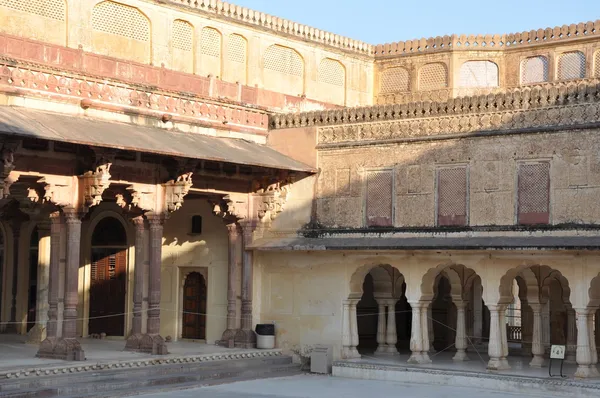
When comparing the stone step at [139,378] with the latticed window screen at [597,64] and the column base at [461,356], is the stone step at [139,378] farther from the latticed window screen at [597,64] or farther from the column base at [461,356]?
the latticed window screen at [597,64]

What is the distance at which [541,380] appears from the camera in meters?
15.9

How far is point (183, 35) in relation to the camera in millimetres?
20406

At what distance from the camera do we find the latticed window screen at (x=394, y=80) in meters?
23.6

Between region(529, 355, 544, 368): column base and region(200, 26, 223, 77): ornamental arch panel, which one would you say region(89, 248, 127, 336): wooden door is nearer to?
region(200, 26, 223, 77): ornamental arch panel

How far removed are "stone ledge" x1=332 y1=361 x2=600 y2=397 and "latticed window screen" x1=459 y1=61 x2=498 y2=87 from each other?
7.90 meters

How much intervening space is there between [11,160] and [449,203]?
24.5 ft

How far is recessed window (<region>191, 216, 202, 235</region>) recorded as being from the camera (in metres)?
20.8

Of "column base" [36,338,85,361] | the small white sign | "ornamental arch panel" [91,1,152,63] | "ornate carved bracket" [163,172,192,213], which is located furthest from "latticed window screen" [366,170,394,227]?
"column base" [36,338,85,361]

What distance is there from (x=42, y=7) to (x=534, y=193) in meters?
9.38

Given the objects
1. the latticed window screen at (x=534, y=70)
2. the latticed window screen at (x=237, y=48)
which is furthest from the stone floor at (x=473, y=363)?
the latticed window screen at (x=237, y=48)

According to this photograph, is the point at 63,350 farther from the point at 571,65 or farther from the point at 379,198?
the point at 571,65

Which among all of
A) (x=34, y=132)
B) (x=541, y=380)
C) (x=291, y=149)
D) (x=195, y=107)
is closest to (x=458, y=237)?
(x=541, y=380)

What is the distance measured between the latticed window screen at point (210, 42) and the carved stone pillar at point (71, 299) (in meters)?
5.82

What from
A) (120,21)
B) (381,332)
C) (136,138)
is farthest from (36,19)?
(381,332)
